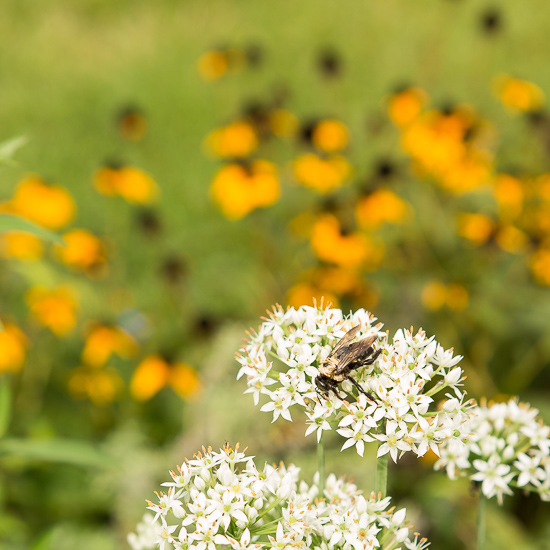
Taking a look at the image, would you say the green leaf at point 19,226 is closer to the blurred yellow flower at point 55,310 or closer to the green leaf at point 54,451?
the green leaf at point 54,451

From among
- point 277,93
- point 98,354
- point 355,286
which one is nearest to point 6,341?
point 98,354

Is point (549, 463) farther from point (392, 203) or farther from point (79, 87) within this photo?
point (79, 87)

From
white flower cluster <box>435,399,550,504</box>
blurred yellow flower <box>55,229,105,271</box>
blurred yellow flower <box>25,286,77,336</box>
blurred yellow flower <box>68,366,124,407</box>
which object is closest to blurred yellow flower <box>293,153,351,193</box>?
blurred yellow flower <box>55,229,105,271</box>

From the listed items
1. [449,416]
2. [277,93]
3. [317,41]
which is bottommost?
[449,416]

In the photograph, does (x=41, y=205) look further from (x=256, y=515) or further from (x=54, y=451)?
(x=256, y=515)

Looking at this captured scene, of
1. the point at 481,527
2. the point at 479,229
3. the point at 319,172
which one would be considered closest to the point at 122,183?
the point at 319,172


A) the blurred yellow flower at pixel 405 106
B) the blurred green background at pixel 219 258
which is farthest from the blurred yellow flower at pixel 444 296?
the blurred yellow flower at pixel 405 106

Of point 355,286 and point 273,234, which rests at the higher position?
point 273,234
